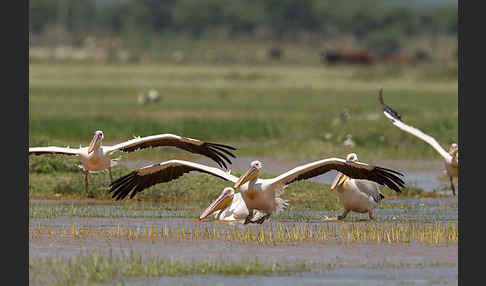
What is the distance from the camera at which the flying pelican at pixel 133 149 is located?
14.0m

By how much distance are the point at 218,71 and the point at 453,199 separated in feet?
174

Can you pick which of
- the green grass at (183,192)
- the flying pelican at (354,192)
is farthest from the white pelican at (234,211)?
the green grass at (183,192)

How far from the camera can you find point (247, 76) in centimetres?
6125

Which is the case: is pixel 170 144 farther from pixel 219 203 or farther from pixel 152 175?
pixel 219 203

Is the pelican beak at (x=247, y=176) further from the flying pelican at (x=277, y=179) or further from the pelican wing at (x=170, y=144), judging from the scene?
the pelican wing at (x=170, y=144)

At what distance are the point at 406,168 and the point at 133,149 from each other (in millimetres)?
8810

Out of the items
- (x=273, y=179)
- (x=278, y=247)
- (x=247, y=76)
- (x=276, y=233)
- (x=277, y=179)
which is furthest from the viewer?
(x=247, y=76)

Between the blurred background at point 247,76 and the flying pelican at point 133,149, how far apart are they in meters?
4.62

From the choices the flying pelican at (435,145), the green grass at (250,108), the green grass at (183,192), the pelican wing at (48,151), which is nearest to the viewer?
the pelican wing at (48,151)

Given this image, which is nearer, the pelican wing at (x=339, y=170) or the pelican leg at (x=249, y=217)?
the pelican wing at (x=339, y=170)

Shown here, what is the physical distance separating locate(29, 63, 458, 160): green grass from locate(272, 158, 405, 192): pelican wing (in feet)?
24.9

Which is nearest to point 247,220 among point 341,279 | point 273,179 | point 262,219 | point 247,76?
point 262,219

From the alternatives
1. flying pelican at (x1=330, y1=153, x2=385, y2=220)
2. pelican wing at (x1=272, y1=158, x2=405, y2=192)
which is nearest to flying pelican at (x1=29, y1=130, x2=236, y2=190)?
pelican wing at (x1=272, y1=158, x2=405, y2=192)

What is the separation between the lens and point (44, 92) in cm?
4528
